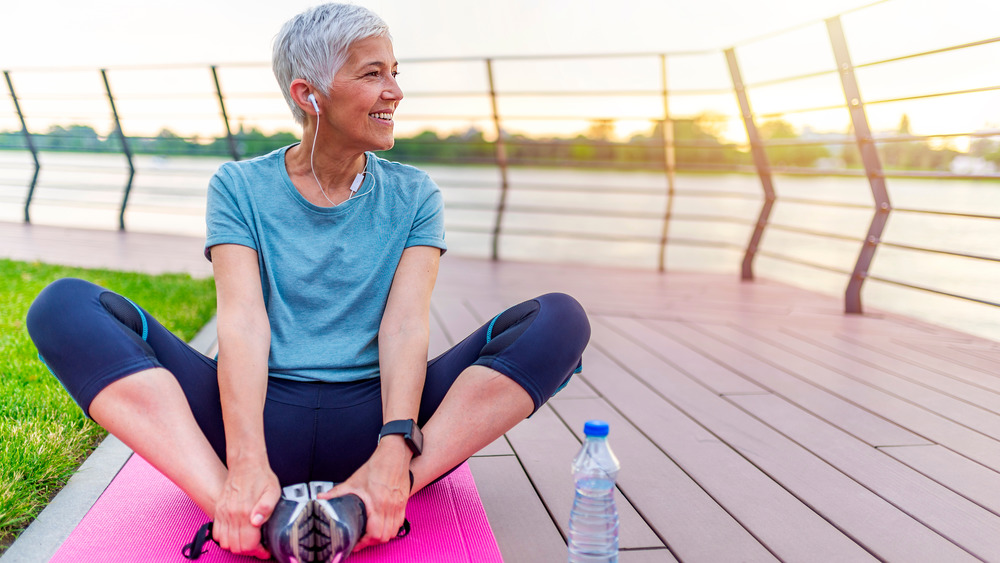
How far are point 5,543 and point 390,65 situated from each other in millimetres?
1051

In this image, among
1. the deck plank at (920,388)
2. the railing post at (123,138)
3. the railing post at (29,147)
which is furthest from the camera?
the railing post at (29,147)

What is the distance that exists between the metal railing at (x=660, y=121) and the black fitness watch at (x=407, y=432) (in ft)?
7.34

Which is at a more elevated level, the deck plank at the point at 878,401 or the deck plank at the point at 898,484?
the deck plank at the point at 898,484

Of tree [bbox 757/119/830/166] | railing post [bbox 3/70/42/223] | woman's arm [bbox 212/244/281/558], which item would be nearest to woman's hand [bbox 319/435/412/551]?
woman's arm [bbox 212/244/281/558]

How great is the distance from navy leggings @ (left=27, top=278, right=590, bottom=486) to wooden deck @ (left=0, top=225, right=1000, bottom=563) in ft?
0.92

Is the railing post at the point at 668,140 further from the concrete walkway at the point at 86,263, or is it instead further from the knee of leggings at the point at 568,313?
the knee of leggings at the point at 568,313

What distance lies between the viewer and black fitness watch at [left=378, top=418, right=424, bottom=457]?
3.87ft

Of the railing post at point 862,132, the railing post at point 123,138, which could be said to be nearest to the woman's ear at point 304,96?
the railing post at point 862,132

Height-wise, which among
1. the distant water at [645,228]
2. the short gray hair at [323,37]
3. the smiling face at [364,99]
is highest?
the short gray hair at [323,37]

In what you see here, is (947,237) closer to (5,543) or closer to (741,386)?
(741,386)

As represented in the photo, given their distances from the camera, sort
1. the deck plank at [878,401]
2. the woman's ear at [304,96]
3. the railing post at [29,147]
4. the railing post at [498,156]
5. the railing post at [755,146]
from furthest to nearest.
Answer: the railing post at [29,147] < the railing post at [498,156] < the railing post at [755,146] < the deck plank at [878,401] < the woman's ear at [304,96]

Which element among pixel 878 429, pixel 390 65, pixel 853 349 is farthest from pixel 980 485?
pixel 390 65

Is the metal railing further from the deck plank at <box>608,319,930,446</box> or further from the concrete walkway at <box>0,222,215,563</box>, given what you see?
the deck plank at <box>608,319,930,446</box>

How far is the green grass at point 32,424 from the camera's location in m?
1.27
